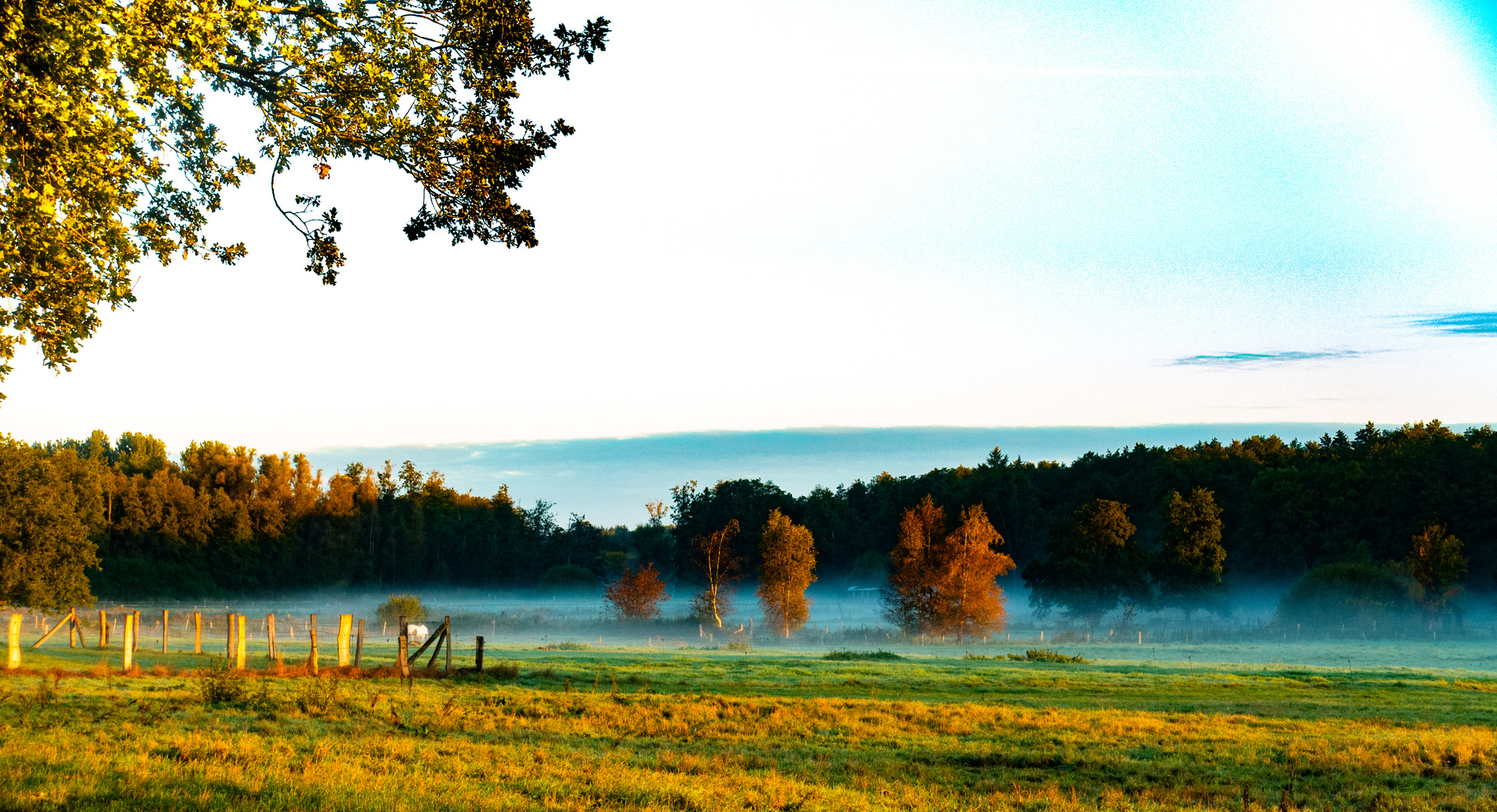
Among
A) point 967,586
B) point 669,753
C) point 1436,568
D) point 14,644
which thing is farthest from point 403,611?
point 1436,568

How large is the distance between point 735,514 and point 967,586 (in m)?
71.1

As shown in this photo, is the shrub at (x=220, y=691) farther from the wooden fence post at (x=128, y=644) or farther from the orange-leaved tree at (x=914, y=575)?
the orange-leaved tree at (x=914, y=575)

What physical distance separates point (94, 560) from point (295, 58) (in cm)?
5931

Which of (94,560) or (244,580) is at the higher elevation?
(94,560)

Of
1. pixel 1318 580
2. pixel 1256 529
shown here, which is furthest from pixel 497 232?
pixel 1256 529

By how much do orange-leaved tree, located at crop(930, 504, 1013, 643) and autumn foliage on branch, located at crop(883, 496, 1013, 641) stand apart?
50mm

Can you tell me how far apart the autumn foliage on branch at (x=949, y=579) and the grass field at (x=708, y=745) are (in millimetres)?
37302

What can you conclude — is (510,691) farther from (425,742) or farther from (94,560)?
(94,560)

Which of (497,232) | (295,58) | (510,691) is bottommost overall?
(510,691)

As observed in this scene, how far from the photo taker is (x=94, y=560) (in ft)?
193

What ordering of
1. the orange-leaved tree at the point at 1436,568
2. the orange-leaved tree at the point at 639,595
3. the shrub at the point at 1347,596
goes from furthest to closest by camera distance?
1. the orange-leaved tree at the point at 639,595
2. the shrub at the point at 1347,596
3. the orange-leaved tree at the point at 1436,568

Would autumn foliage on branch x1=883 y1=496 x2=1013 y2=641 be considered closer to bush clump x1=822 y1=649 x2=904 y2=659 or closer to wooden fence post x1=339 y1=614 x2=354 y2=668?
bush clump x1=822 y1=649 x2=904 y2=659

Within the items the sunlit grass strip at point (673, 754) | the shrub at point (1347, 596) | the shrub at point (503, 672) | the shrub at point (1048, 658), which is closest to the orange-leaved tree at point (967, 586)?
the shrub at point (1048, 658)

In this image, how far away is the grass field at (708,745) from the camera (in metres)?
11.5
